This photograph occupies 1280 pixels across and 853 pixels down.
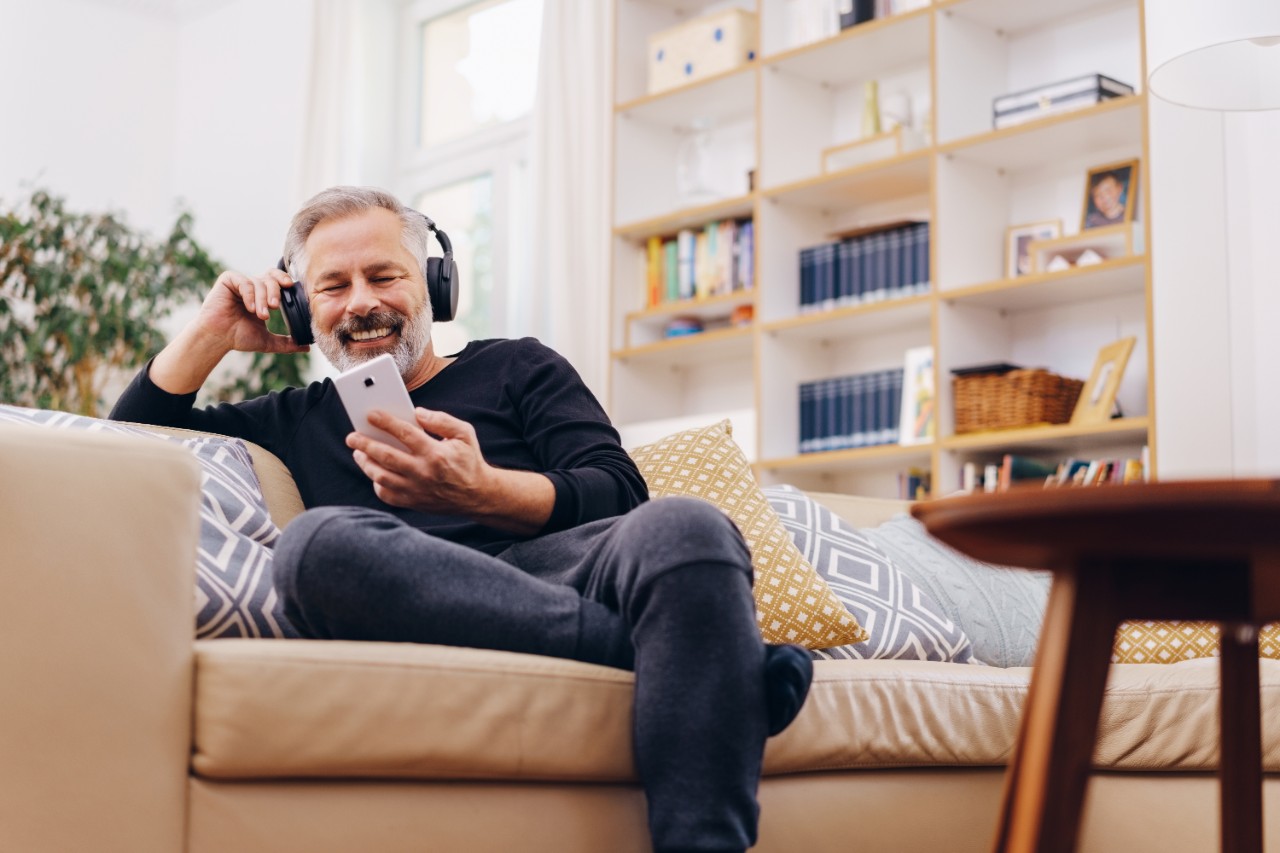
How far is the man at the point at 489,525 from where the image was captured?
125cm

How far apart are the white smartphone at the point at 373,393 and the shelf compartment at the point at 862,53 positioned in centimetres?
252

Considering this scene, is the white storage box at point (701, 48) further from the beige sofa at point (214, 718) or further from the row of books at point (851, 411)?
the beige sofa at point (214, 718)

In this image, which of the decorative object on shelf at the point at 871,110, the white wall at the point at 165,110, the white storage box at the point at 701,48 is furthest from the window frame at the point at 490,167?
the decorative object on shelf at the point at 871,110

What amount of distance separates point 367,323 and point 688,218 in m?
2.36

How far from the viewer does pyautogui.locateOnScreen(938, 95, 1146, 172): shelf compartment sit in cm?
328

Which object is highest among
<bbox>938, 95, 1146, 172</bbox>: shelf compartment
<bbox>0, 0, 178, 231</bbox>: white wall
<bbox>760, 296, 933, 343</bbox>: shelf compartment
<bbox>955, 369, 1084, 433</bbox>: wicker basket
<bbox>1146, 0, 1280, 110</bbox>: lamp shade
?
<bbox>0, 0, 178, 231</bbox>: white wall

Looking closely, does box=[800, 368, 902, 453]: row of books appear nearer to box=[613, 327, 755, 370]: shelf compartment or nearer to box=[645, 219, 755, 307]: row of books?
box=[613, 327, 755, 370]: shelf compartment

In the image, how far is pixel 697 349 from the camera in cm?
422

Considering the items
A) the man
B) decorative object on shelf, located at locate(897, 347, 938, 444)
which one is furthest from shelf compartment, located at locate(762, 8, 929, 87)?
the man

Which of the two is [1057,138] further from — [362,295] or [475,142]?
[475,142]

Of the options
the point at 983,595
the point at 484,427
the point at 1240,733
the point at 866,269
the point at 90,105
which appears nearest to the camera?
the point at 1240,733

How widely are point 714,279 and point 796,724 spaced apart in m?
2.74

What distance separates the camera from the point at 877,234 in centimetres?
384

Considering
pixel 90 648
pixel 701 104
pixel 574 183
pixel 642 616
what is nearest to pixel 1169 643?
pixel 642 616
